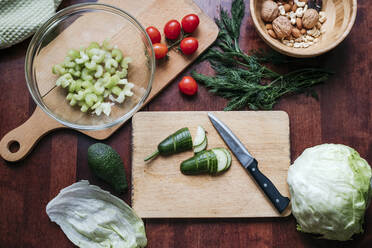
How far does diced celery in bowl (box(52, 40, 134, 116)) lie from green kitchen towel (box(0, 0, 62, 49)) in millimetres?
288

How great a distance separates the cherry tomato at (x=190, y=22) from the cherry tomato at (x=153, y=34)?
172mm

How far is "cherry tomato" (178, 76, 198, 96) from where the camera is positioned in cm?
244

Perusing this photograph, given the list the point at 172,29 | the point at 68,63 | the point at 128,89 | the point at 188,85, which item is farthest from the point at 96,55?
the point at 188,85

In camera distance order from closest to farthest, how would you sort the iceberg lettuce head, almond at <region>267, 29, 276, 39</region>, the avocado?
the iceberg lettuce head
the avocado
almond at <region>267, 29, 276, 39</region>

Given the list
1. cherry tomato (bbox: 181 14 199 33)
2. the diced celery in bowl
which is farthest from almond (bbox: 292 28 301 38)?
the diced celery in bowl

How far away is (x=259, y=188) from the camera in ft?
8.02

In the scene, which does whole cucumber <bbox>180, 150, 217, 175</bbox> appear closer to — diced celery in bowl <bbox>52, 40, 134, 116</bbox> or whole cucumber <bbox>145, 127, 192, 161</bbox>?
whole cucumber <bbox>145, 127, 192, 161</bbox>

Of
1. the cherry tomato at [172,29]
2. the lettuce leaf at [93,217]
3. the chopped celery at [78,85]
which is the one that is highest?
the cherry tomato at [172,29]

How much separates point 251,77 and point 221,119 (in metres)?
0.34

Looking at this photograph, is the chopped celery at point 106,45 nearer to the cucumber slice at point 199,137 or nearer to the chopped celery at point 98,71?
the chopped celery at point 98,71

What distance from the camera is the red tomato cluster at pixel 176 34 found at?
241 centimetres

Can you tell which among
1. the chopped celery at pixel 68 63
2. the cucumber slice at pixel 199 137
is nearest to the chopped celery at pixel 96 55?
the chopped celery at pixel 68 63

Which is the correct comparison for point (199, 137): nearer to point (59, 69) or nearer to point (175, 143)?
point (175, 143)

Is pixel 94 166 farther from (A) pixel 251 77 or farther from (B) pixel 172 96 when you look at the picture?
(A) pixel 251 77
